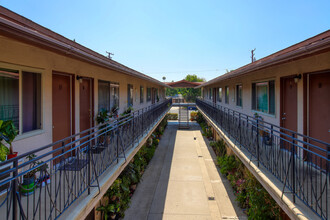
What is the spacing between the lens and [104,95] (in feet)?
25.8

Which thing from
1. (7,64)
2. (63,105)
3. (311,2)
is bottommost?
(63,105)

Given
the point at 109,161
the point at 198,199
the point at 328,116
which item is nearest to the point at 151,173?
the point at 198,199

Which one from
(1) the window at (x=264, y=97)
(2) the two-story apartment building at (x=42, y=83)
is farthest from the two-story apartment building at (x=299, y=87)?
(2) the two-story apartment building at (x=42, y=83)

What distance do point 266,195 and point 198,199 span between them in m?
3.03

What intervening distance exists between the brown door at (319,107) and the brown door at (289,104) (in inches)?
24.9

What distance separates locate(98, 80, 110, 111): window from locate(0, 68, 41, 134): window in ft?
9.62

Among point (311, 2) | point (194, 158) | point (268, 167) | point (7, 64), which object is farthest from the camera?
point (194, 158)

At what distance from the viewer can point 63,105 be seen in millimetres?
5430

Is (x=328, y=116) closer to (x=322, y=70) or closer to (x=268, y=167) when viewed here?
(x=322, y=70)

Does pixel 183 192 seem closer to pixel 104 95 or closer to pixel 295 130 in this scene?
pixel 295 130

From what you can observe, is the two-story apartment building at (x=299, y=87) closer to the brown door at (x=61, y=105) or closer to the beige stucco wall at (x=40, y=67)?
the beige stucco wall at (x=40, y=67)

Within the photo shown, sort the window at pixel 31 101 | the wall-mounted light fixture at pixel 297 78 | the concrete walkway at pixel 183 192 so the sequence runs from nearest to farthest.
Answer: the window at pixel 31 101 < the wall-mounted light fixture at pixel 297 78 < the concrete walkway at pixel 183 192

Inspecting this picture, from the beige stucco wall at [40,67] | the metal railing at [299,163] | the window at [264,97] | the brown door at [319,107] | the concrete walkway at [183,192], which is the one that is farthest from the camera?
the window at [264,97]

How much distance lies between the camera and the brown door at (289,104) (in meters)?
5.98
